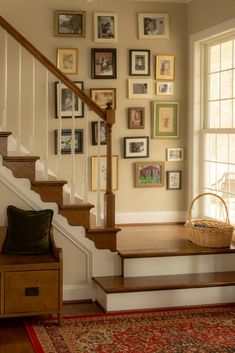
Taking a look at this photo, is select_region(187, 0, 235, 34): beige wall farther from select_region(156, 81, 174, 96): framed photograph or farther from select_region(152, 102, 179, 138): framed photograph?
select_region(152, 102, 179, 138): framed photograph

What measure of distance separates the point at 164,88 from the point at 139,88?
29 cm

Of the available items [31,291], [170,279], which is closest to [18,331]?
[31,291]

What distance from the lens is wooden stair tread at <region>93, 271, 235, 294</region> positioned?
187 inches

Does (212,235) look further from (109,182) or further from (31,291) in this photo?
(31,291)

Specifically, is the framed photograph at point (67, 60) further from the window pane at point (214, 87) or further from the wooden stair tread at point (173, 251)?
the wooden stair tread at point (173, 251)

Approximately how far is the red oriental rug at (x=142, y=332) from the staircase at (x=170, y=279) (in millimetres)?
105

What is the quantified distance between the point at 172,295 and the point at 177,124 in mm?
2378

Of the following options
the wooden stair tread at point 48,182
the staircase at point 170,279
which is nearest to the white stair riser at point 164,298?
the staircase at point 170,279

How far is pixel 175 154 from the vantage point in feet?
22.0

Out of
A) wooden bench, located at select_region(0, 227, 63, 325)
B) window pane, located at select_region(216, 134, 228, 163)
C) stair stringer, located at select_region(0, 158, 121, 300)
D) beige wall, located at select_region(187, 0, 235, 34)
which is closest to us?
wooden bench, located at select_region(0, 227, 63, 325)

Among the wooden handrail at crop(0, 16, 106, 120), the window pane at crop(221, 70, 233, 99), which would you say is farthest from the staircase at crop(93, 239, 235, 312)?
the window pane at crop(221, 70, 233, 99)

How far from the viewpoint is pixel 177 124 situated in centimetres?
669

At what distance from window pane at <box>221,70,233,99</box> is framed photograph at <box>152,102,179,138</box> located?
696mm

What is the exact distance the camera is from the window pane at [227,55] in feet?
19.4
